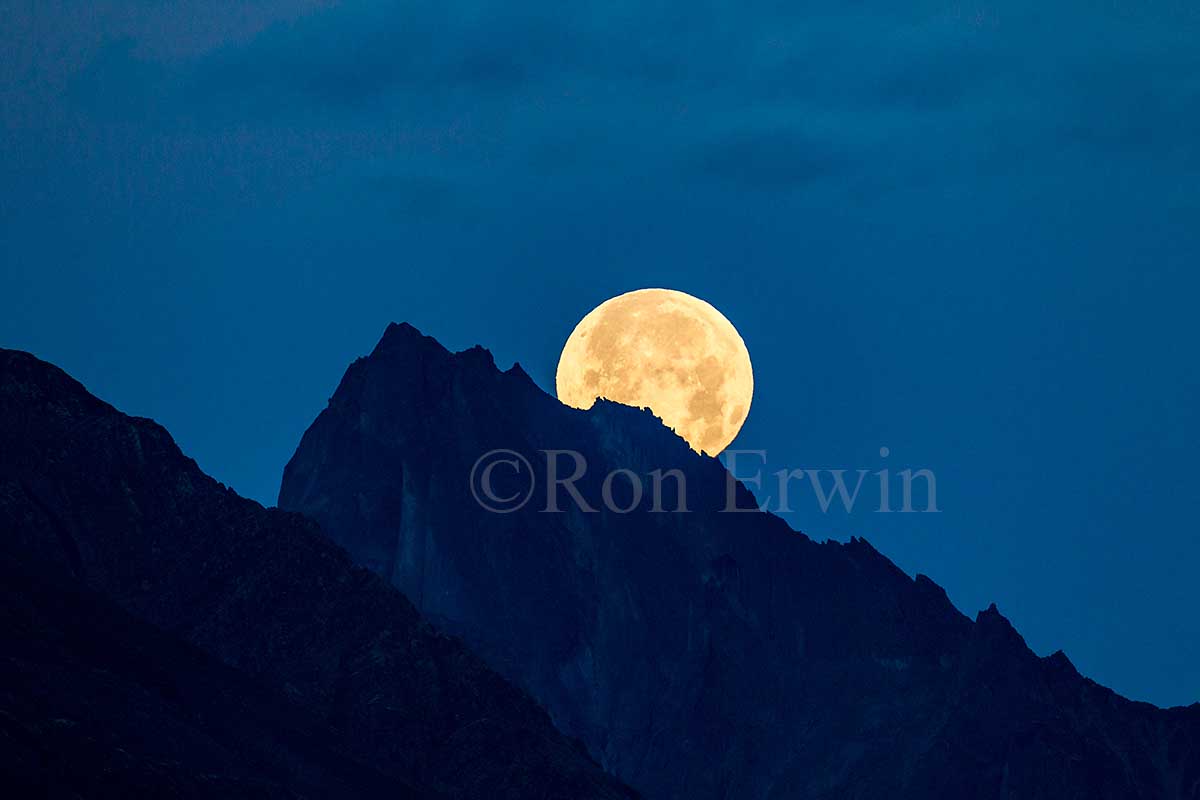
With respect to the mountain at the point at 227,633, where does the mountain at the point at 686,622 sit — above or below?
above

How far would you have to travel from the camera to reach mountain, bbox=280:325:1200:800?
16625cm

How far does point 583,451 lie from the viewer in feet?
598

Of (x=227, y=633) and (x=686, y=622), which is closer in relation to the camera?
(x=227, y=633)

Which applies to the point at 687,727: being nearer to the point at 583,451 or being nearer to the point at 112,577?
the point at 583,451

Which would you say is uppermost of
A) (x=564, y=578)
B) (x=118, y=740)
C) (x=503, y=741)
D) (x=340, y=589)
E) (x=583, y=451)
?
(x=583, y=451)

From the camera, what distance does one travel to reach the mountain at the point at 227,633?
4665 inches

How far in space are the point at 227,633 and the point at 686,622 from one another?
48.2 m

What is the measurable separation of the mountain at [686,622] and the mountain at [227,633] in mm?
21060

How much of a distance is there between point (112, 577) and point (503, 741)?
25960 mm

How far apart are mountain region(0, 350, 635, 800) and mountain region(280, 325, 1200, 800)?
2106cm

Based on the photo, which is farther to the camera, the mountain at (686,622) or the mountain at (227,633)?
the mountain at (686,622)

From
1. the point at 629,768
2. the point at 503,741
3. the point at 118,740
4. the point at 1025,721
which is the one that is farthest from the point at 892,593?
the point at 118,740

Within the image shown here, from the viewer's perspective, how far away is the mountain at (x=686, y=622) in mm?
166250

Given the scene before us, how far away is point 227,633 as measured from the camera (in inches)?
5433
